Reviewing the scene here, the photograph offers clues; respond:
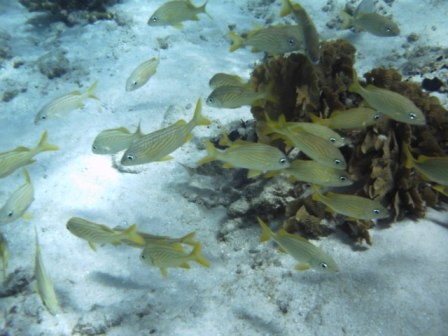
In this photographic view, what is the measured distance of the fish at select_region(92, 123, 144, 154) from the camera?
14.7 ft

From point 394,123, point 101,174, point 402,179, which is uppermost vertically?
point 394,123

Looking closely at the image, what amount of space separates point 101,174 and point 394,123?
194 inches

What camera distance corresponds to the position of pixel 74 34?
10.9 m

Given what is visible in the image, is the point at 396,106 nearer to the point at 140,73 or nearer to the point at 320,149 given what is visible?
the point at 320,149

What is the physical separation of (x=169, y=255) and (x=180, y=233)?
5.86 feet

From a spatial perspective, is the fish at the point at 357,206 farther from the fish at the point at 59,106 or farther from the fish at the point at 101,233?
the fish at the point at 59,106

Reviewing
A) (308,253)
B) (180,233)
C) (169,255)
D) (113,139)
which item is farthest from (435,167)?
(113,139)

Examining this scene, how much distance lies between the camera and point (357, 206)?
3.53 m

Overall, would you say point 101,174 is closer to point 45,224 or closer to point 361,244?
point 45,224

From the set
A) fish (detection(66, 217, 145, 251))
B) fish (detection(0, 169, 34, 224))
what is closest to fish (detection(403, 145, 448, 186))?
fish (detection(66, 217, 145, 251))

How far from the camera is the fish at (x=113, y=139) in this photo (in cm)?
447

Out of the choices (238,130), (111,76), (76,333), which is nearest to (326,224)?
(238,130)

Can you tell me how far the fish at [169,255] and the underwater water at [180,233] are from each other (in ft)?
0.05

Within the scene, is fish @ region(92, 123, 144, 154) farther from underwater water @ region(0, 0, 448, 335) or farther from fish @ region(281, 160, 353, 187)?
fish @ region(281, 160, 353, 187)
